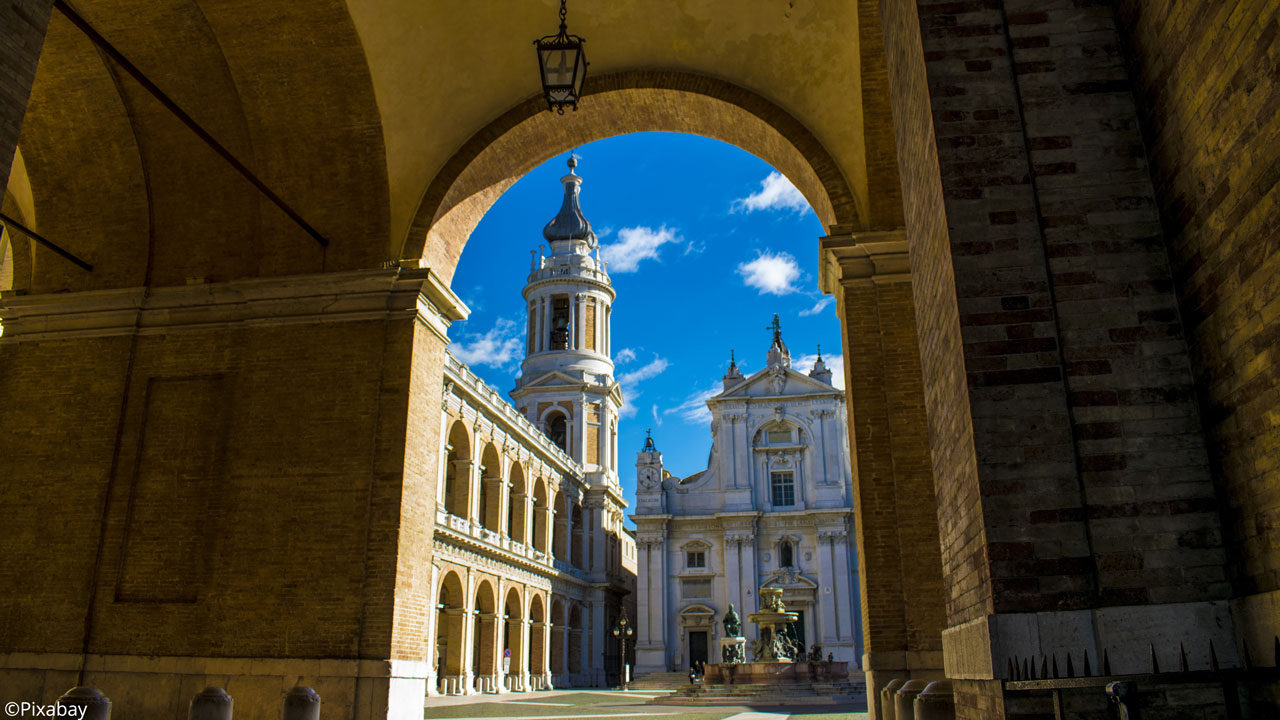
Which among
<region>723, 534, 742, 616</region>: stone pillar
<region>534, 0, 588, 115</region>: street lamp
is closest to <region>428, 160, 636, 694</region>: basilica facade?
<region>723, 534, 742, 616</region>: stone pillar

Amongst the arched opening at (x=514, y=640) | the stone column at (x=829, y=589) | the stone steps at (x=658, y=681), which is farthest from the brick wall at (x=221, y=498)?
the stone column at (x=829, y=589)

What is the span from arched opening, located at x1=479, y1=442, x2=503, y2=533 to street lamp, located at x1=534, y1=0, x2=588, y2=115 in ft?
86.3

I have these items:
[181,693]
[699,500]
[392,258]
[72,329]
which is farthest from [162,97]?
[699,500]

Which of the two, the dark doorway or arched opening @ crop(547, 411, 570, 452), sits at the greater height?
arched opening @ crop(547, 411, 570, 452)

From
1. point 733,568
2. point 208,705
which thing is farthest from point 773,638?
point 208,705

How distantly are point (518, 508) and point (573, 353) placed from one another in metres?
14.5

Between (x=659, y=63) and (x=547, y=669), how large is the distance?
1282 inches

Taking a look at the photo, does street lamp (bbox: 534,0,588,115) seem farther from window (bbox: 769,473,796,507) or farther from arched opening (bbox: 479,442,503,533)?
window (bbox: 769,473,796,507)

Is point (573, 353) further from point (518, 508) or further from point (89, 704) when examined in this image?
point (89, 704)

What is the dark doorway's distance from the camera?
141 feet

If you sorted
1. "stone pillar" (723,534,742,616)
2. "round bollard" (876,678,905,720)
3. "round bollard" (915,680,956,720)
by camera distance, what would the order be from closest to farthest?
"round bollard" (915,680,956,720)
"round bollard" (876,678,905,720)
"stone pillar" (723,534,742,616)

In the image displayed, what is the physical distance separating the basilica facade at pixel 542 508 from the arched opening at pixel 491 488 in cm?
5

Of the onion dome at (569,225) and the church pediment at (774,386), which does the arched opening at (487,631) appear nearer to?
the church pediment at (774,386)

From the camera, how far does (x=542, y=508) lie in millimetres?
40188
